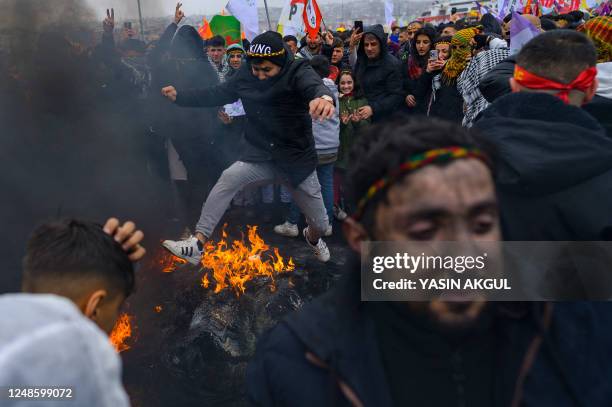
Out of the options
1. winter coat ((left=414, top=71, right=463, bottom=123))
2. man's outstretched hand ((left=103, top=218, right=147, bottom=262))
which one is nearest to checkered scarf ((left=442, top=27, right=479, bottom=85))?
winter coat ((left=414, top=71, right=463, bottom=123))

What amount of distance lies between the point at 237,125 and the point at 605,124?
4.53m

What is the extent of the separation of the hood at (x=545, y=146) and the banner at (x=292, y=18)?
21.8 ft

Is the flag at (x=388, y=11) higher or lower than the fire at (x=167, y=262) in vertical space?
higher

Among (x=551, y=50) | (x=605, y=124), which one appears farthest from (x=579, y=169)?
(x=605, y=124)

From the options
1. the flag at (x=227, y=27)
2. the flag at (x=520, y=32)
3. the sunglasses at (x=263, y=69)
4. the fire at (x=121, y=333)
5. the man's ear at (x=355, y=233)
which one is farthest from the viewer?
the flag at (x=227, y=27)

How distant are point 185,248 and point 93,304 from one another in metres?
2.67

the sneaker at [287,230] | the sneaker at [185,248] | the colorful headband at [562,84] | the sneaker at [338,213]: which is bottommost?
the sneaker at [338,213]

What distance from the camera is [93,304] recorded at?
1.46 meters

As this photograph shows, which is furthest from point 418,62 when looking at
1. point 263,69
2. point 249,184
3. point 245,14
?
point 249,184

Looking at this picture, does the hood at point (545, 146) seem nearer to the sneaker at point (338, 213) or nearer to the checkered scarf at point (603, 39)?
the checkered scarf at point (603, 39)

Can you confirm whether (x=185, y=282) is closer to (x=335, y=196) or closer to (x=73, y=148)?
(x=335, y=196)

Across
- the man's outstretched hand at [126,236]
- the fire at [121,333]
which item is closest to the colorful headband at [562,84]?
the man's outstretched hand at [126,236]

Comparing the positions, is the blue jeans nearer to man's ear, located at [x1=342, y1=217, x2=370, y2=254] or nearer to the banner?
the banner

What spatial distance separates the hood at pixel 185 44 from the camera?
5.75m
